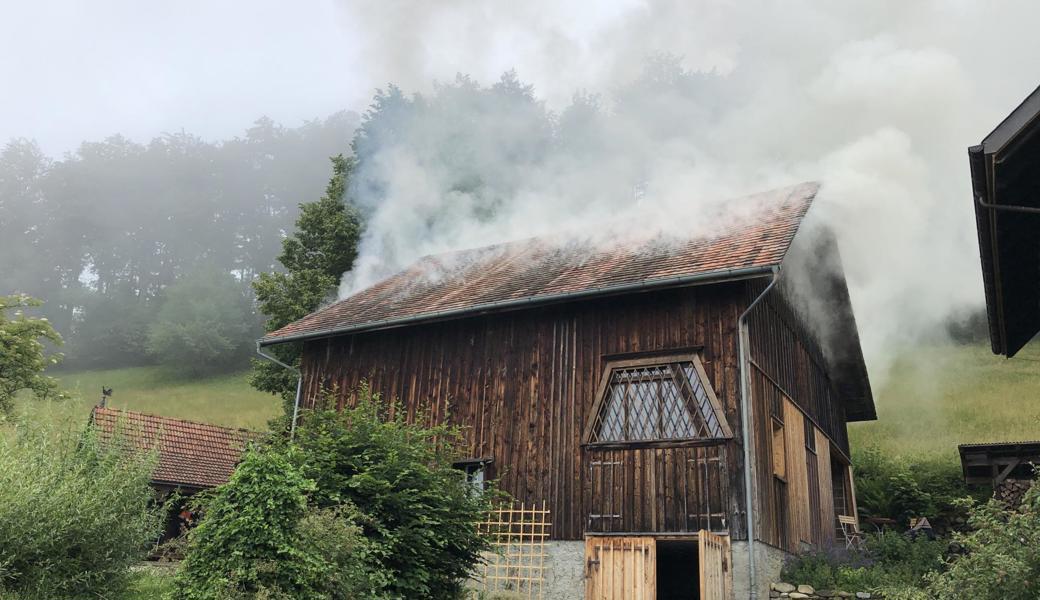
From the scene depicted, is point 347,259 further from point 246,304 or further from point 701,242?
point 246,304

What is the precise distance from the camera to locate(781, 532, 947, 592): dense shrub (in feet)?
33.8

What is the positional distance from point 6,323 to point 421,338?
11868 mm

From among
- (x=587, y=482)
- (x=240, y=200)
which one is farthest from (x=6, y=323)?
(x=240, y=200)

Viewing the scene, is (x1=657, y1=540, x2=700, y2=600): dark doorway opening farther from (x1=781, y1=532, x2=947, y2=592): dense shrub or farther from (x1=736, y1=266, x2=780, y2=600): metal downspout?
(x1=736, y1=266, x2=780, y2=600): metal downspout

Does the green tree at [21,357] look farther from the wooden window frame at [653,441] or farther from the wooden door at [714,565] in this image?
the wooden door at [714,565]

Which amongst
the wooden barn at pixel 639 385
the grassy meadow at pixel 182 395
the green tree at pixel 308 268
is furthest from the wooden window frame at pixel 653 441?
the grassy meadow at pixel 182 395

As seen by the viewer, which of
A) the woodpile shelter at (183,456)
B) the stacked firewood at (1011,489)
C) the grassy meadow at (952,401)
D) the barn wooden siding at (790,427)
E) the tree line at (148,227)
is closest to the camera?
the barn wooden siding at (790,427)

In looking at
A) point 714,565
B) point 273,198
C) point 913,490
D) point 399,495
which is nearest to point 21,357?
point 399,495

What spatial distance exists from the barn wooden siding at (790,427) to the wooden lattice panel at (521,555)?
302cm

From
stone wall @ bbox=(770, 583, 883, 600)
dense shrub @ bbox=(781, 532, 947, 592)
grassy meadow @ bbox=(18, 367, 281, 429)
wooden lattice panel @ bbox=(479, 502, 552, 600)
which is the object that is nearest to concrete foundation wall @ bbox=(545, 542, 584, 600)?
wooden lattice panel @ bbox=(479, 502, 552, 600)

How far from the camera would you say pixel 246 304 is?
59.3 metres

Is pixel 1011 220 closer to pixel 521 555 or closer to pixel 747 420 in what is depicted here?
pixel 747 420

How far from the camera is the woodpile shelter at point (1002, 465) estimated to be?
1683 cm

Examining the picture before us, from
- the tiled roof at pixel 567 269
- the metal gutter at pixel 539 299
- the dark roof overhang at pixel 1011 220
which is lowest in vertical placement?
the dark roof overhang at pixel 1011 220
